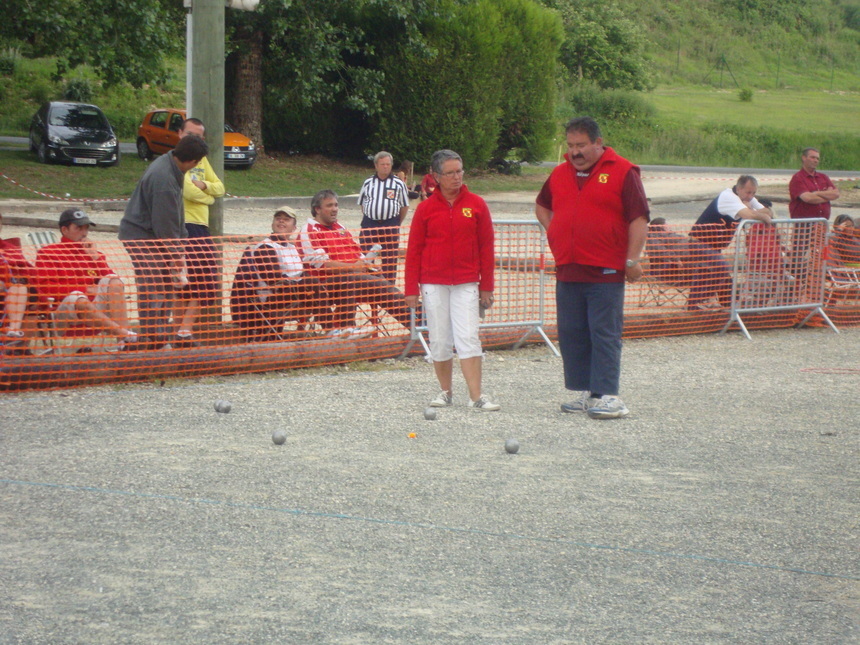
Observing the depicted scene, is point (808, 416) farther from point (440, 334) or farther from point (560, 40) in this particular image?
point (560, 40)

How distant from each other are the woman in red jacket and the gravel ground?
45 centimetres

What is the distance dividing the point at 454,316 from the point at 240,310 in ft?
7.84

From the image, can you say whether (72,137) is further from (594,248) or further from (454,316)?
(594,248)

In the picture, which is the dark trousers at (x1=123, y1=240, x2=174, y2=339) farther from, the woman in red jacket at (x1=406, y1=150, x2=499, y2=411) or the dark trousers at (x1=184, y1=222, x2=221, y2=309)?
the woman in red jacket at (x1=406, y1=150, x2=499, y2=411)

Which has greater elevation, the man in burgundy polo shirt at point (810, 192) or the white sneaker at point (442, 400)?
the man in burgundy polo shirt at point (810, 192)

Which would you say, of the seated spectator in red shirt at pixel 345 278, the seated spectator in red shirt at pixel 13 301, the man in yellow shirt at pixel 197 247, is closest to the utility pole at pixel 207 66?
the man in yellow shirt at pixel 197 247

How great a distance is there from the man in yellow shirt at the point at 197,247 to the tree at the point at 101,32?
1713cm

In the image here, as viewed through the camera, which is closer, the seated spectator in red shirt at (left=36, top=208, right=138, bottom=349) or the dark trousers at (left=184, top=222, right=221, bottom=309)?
the seated spectator in red shirt at (left=36, top=208, right=138, bottom=349)

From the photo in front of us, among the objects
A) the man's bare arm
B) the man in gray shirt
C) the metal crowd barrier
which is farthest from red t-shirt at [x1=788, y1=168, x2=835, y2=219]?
the man in gray shirt

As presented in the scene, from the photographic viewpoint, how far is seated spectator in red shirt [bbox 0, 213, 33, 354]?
26.8 feet

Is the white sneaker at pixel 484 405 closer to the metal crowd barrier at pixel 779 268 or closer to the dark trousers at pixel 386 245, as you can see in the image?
the dark trousers at pixel 386 245

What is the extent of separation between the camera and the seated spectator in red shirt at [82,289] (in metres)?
8.47

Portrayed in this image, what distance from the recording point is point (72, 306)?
27.8 feet

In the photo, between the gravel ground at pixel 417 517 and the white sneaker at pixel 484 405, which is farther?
the white sneaker at pixel 484 405
